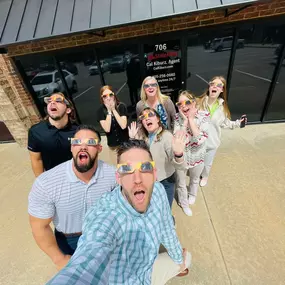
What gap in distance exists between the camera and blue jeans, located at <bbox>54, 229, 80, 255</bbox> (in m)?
1.84

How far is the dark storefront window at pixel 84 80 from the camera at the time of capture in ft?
14.3

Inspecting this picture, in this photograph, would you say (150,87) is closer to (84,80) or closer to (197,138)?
(197,138)

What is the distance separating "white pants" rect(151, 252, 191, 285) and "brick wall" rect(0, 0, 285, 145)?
372 cm

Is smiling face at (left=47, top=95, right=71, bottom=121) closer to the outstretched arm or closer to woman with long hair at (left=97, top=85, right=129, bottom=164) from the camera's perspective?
woman with long hair at (left=97, top=85, right=129, bottom=164)

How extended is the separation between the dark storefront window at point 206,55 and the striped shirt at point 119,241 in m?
3.90

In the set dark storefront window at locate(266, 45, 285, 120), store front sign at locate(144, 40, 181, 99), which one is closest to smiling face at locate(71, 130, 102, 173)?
store front sign at locate(144, 40, 181, 99)

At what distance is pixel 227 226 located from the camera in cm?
268

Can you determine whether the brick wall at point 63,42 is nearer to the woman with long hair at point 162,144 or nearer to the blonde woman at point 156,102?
the blonde woman at point 156,102

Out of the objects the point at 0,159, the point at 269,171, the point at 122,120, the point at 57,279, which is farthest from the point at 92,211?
the point at 0,159

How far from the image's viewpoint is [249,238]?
2502 millimetres

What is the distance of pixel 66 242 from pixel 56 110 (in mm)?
1528

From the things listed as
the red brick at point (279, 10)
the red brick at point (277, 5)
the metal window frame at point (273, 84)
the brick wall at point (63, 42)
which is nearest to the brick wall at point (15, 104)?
the brick wall at point (63, 42)

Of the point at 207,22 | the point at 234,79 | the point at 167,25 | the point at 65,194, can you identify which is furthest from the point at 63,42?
the point at 234,79

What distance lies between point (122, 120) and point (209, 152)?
153 cm
